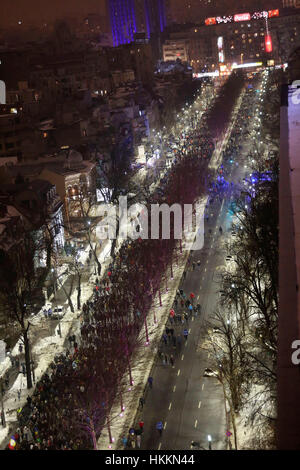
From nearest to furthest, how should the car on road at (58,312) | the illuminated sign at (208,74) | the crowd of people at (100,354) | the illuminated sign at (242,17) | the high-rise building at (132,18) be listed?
the crowd of people at (100,354), the car on road at (58,312), the illuminated sign at (208,74), the illuminated sign at (242,17), the high-rise building at (132,18)

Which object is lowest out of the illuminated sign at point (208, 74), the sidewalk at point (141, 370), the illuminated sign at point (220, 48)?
the illuminated sign at point (208, 74)

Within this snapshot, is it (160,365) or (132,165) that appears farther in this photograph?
(132,165)

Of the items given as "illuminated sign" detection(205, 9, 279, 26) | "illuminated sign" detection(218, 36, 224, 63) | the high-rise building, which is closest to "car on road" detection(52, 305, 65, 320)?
"illuminated sign" detection(218, 36, 224, 63)

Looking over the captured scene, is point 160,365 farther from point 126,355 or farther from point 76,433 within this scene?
point 76,433

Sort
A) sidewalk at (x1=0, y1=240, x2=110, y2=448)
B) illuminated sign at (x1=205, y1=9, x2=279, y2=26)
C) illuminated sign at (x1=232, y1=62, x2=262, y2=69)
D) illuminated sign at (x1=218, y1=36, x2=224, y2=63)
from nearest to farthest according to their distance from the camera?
sidewalk at (x1=0, y1=240, x2=110, y2=448) < illuminated sign at (x1=232, y1=62, x2=262, y2=69) < illuminated sign at (x1=218, y1=36, x2=224, y2=63) < illuminated sign at (x1=205, y1=9, x2=279, y2=26)

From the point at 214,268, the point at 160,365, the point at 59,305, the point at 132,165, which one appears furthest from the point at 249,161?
the point at 160,365

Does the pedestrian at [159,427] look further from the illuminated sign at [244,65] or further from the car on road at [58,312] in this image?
the illuminated sign at [244,65]

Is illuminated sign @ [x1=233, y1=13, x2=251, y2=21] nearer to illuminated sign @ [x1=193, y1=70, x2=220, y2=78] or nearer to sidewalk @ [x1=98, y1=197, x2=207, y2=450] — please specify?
illuminated sign @ [x1=193, y1=70, x2=220, y2=78]

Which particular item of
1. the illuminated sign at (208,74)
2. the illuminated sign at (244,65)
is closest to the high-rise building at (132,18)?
the illuminated sign at (208,74)
